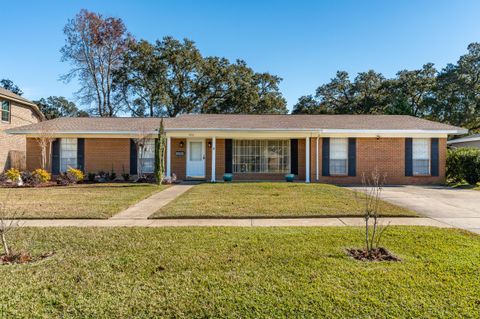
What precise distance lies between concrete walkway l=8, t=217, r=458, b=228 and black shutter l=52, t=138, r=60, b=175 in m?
10.3

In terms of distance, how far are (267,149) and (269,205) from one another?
8083mm

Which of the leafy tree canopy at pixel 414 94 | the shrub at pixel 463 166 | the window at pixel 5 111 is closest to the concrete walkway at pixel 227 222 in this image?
the shrub at pixel 463 166

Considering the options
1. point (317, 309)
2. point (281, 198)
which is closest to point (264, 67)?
point (281, 198)

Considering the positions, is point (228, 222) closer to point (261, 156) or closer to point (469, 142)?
point (261, 156)

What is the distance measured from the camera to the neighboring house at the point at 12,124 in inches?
653

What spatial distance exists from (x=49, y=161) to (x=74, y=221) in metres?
11.2

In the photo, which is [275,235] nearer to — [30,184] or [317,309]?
[317,309]

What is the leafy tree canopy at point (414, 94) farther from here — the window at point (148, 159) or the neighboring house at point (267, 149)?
the window at point (148, 159)

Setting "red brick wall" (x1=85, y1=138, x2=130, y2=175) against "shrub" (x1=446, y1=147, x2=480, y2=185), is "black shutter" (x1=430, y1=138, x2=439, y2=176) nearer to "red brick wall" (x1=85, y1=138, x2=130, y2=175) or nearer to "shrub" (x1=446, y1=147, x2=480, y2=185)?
"shrub" (x1=446, y1=147, x2=480, y2=185)

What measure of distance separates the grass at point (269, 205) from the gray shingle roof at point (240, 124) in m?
5.38

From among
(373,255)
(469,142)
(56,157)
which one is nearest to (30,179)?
(56,157)

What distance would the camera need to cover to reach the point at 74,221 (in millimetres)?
6457

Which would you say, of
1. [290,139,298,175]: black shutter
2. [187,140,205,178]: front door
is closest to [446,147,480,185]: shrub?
[290,139,298,175]: black shutter

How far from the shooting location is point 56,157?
15.4 metres
